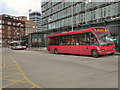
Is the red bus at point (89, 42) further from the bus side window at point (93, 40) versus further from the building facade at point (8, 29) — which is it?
the building facade at point (8, 29)

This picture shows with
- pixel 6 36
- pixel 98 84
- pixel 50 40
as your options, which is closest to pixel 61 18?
pixel 50 40

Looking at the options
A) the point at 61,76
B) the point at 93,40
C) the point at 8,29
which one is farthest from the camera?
the point at 8,29

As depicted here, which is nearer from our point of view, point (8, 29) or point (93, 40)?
point (93, 40)

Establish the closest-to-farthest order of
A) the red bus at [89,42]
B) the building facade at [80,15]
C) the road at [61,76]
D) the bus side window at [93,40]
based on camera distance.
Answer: the road at [61,76], the red bus at [89,42], the bus side window at [93,40], the building facade at [80,15]

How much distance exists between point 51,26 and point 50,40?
2614cm

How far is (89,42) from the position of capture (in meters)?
13.3

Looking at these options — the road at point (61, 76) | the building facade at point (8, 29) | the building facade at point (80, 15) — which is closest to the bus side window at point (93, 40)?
the road at point (61, 76)

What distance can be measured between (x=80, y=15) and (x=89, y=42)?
1898cm

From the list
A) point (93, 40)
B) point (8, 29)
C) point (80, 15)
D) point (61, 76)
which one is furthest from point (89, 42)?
point (8, 29)

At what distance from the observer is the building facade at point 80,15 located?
2164cm

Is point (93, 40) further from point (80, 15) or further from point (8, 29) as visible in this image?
point (8, 29)

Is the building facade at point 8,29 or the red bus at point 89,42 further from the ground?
the building facade at point 8,29

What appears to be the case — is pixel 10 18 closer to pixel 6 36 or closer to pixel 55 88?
pixel 6 36

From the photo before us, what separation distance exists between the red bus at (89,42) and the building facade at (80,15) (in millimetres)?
6050
